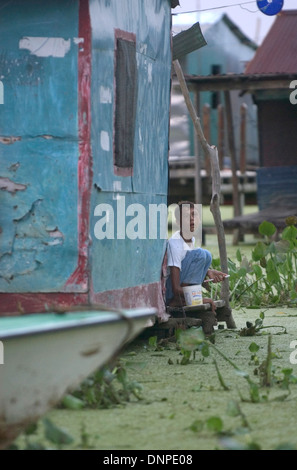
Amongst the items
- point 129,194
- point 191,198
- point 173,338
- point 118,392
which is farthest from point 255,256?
point 191,198

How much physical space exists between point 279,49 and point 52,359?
1302 centimetres

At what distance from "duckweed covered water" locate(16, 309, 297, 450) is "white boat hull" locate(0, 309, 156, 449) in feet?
1.41

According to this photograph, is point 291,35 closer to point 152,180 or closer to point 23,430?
point 152,180

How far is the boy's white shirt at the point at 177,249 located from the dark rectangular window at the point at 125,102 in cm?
99

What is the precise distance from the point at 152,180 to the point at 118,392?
2.36 meters

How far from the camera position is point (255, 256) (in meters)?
9.64

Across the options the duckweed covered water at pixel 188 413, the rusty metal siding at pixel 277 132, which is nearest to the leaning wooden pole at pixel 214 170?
the duckweed covered water at pixel 188 413

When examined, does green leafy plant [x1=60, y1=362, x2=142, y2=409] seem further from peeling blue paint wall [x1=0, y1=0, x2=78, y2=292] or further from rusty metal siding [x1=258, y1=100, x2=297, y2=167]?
rusty metal siding [x1=258, y1=100, x2=297, y2=167]

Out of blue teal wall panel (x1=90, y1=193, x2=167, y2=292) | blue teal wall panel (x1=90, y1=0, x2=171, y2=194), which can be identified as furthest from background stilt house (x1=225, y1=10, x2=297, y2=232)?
blue teal wall panel (x1=90, y1=193, x2=167, y2=292)

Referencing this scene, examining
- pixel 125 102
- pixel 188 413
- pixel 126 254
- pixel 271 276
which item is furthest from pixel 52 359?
pixel 271 276

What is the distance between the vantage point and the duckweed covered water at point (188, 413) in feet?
14.4

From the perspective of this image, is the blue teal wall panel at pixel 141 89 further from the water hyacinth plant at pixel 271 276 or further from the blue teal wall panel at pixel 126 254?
the water hyacinth plant at pixel 271 276

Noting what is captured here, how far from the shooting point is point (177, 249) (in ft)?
25.1
